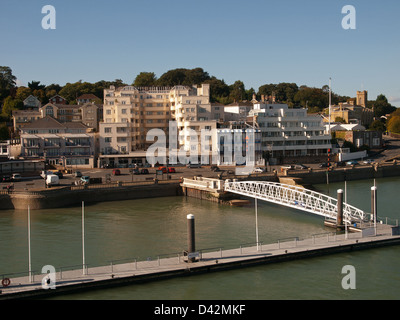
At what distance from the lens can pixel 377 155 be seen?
83.1 meters

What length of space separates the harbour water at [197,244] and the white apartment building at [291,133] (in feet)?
82.7

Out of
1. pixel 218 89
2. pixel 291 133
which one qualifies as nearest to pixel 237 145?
pixel 291 133

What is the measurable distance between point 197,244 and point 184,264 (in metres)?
5.65

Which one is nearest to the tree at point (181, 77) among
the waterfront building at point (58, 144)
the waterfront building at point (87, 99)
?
the waterfront building at point (87, 99)

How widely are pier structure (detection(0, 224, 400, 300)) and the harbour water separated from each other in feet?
1.45

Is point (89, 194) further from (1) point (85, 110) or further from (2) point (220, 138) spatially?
(1) point (85, 110)

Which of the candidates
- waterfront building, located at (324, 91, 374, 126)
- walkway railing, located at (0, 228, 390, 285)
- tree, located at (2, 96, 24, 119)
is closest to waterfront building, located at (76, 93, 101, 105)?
Answer: tree, located at (2, 96, 24, 119)

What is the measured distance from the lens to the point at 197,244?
3114 centimetres

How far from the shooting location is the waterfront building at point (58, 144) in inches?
2603

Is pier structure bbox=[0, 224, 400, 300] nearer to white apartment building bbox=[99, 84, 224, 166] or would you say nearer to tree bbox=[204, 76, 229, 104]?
white apartment building bbox=[99, 84, 224, 166]

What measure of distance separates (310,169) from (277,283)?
135ft

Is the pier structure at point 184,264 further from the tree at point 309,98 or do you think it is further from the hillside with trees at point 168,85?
the tree at point 309,98

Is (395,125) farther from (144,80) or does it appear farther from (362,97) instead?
(144,80)
